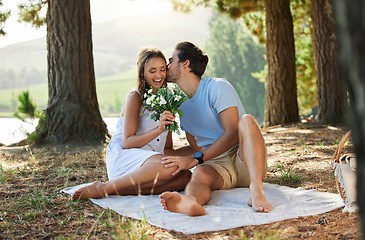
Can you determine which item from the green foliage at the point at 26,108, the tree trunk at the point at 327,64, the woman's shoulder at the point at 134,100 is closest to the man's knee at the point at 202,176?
the woman's shoulder at the point at 134,100

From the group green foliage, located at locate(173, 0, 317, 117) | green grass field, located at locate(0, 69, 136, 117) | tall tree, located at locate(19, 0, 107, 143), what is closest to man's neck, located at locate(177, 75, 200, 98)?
tall tree, located at locate(19, 0, 107, 143)

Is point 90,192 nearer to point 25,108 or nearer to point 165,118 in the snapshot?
point 165,118

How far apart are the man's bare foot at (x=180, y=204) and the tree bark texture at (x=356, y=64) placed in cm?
156

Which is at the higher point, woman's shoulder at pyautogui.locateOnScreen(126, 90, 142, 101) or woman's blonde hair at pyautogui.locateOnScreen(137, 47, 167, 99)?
woman's blonde hair at pyautogui.locateOnScreen(137, 47, 167, 99)

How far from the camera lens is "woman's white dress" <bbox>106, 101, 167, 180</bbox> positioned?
3105mm

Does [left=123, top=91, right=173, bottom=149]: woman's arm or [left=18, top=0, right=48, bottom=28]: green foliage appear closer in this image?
[left=123, top=91, right=173, bottom=149]: woman's arm

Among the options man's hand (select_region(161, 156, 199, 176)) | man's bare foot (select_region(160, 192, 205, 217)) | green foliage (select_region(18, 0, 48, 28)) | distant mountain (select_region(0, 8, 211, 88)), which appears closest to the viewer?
man's bare foot (select_region(160, 192, 205, 217))

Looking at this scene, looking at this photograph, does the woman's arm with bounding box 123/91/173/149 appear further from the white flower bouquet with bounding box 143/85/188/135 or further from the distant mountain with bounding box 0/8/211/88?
the distant mountain with bounding box 0/8/211/88

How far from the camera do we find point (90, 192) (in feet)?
9.62

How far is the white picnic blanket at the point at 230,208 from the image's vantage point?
2.30 meters

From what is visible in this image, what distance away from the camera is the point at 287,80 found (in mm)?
8930

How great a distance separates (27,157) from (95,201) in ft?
9.24

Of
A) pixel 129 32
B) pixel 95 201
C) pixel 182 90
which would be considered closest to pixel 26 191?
pixel 95 201

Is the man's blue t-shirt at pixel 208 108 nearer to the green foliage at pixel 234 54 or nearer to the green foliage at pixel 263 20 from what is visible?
the green foliage at pixel 263 20
